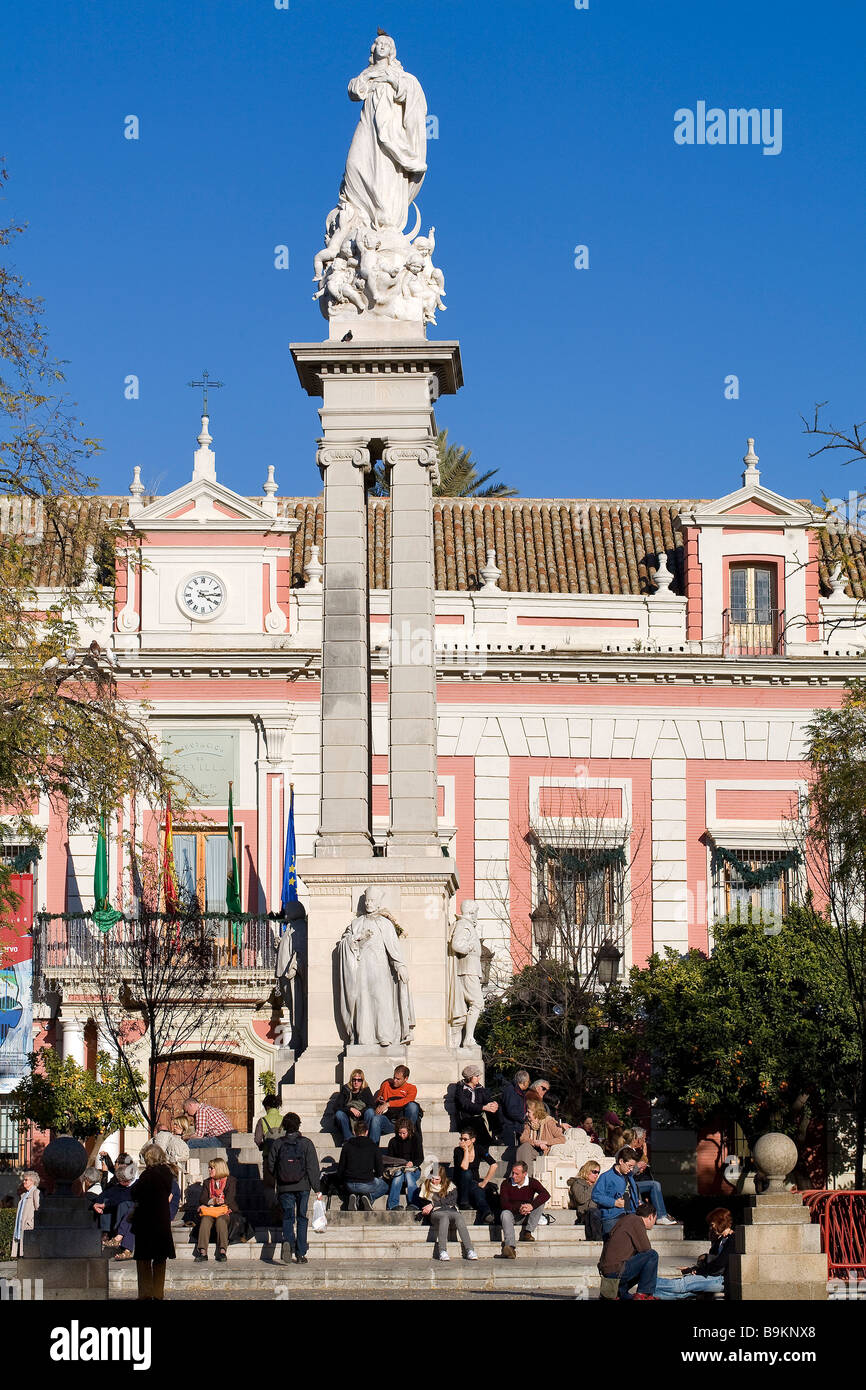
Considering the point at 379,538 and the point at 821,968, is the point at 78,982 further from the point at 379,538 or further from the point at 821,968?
the point at 821,968

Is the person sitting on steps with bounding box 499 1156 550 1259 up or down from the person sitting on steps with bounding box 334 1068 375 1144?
down

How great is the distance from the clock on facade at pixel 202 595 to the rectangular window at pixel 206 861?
14.2 feet

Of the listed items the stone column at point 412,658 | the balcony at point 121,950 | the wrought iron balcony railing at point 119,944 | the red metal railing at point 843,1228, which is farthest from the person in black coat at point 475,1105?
the wrought iron balcony railing at point 119,944

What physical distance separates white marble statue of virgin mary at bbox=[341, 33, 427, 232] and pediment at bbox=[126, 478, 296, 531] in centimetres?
1622

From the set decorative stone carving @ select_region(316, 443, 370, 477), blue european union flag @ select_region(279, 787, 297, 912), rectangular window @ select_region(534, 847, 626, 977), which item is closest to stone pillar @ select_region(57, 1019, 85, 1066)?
blue european union flag @ select_region(279, 787, 297, 912)

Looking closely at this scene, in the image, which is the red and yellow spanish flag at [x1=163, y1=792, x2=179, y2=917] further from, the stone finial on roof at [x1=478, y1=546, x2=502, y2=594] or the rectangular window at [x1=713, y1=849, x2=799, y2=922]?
the rectangular window at [x1=713, y1=849, x2=799, y2=922]

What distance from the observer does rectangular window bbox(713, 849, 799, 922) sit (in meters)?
45.3

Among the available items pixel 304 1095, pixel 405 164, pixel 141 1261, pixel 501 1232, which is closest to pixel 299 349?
pixel 405 164

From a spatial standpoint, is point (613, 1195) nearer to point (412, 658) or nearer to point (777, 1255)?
point (777, 1255)

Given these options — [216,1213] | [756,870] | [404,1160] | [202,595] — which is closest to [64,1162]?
[216,1213]

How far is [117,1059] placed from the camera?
4269 cm

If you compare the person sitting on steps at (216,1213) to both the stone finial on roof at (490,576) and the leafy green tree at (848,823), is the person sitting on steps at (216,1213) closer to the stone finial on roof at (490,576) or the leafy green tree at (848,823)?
the leafy green tree at (848,823)

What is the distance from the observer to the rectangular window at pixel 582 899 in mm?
43250

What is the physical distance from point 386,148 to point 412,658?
263 inches
